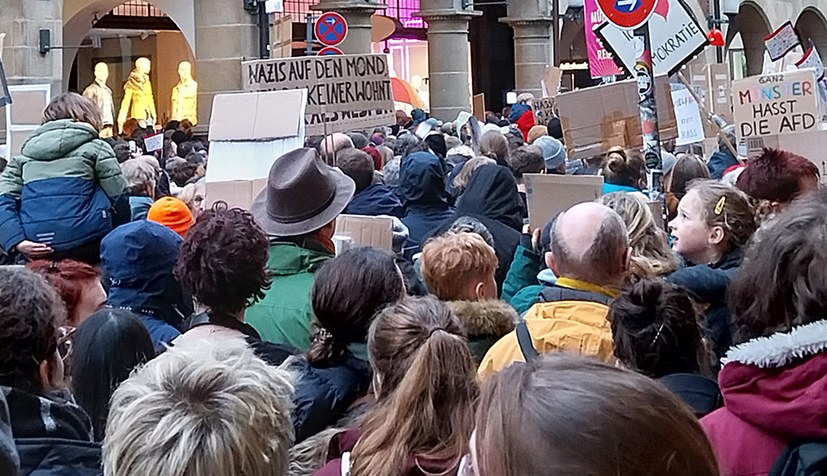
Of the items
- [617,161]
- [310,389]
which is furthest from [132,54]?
[310,389]

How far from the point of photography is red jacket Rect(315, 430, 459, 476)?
2.58 meters

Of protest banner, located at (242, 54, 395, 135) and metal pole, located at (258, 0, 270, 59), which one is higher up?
metal pole, located at (258, 0, 270, 59)

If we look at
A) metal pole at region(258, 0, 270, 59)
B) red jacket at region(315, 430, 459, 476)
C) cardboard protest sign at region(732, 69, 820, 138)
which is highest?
metal pole at region(258, 0, 270, 59)

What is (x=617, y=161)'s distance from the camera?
7.32 meters

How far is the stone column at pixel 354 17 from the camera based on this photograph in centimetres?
1864

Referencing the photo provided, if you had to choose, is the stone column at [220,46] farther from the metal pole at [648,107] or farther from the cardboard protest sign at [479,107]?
the metal pole at [648,107]

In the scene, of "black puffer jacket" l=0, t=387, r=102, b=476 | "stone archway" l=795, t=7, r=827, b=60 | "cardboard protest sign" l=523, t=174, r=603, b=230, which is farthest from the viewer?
"stone archway" l=795, t=7, r=827, b=60

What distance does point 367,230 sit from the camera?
5602mm

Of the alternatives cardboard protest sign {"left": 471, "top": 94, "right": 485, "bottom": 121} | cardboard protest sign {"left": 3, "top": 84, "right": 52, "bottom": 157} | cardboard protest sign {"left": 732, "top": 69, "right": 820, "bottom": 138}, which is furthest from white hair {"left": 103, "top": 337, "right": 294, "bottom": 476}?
cardboard protest sign {"left": 471, "top": 94, "right": 485, "bottom": 121}

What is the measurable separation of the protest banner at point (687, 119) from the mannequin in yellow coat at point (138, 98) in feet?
44.1

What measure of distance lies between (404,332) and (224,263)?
1147 mm

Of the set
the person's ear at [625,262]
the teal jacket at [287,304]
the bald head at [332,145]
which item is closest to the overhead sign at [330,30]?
the bald head at [332,145]

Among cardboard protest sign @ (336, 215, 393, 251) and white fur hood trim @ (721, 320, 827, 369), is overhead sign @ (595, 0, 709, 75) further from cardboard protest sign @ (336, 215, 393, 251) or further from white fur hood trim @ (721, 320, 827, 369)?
white fur hood trim @ (721, 320, 827, 369)

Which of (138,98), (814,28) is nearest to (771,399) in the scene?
(138,98)
